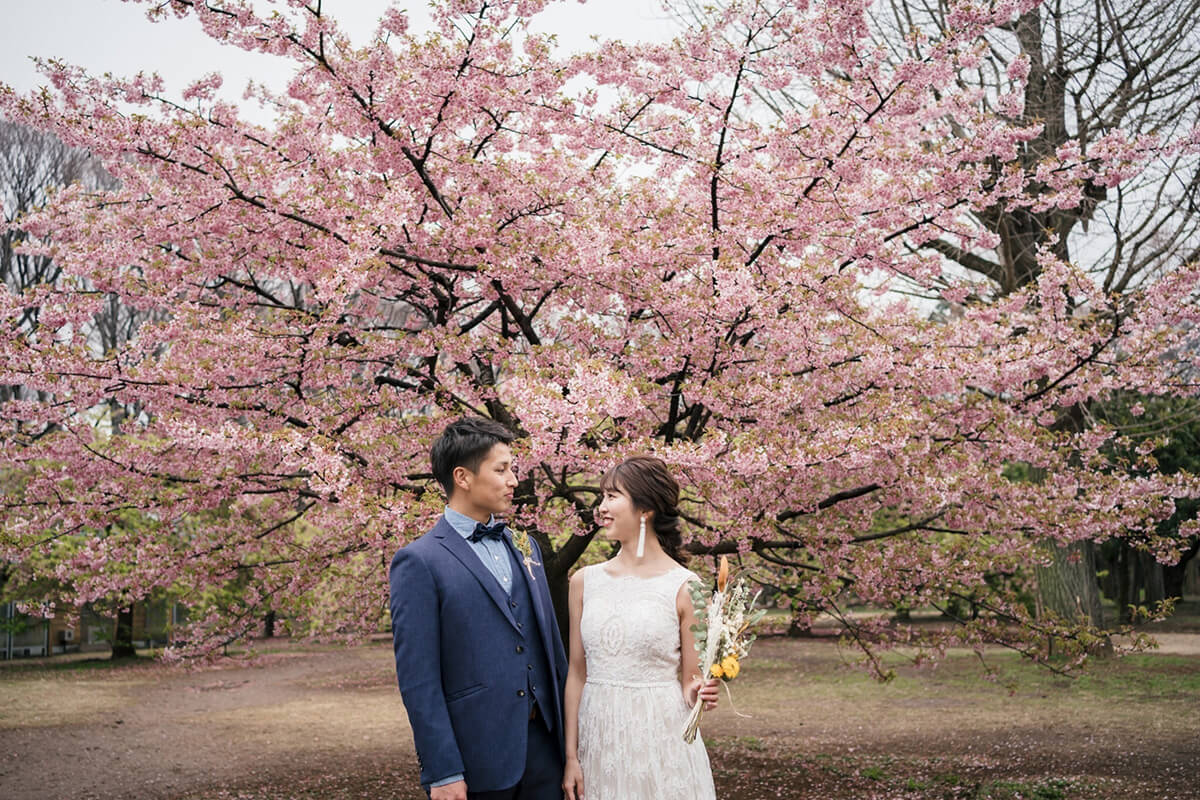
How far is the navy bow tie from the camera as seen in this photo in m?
2.89

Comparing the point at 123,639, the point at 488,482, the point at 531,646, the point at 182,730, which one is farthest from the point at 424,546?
the point at 123,639

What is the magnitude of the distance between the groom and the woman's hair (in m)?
0.37

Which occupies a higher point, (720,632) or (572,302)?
(572,302)

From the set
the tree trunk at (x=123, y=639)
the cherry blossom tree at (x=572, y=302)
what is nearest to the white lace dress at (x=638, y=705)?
the cherry blossom tree at (x=572, y=302)

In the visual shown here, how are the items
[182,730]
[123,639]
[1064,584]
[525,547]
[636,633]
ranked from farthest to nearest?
[123,639] < [1064,584] < [182,730] < [525,547] < [636,633]

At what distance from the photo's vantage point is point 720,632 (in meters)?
2.95

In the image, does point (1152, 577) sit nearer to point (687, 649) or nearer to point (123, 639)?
point (123, 639)

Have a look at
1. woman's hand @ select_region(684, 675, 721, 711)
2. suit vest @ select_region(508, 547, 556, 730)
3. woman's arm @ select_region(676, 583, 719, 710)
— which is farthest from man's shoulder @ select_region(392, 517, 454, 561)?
woman's hand @ select_region(684, 675, 721, 711)

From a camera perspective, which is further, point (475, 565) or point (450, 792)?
point (475, 565)

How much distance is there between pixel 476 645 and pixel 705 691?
70 centimetres

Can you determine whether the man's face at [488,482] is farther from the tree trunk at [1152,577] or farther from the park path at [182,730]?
the tree trunk at [1152,577]

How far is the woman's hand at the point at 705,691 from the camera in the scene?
295cm

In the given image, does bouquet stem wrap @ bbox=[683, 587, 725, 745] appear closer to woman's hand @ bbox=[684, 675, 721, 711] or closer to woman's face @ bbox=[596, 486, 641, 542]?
woman's hand @ bbox=[684, 675, 721, 711]

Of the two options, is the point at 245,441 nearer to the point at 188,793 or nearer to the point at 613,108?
the point at 613,108
